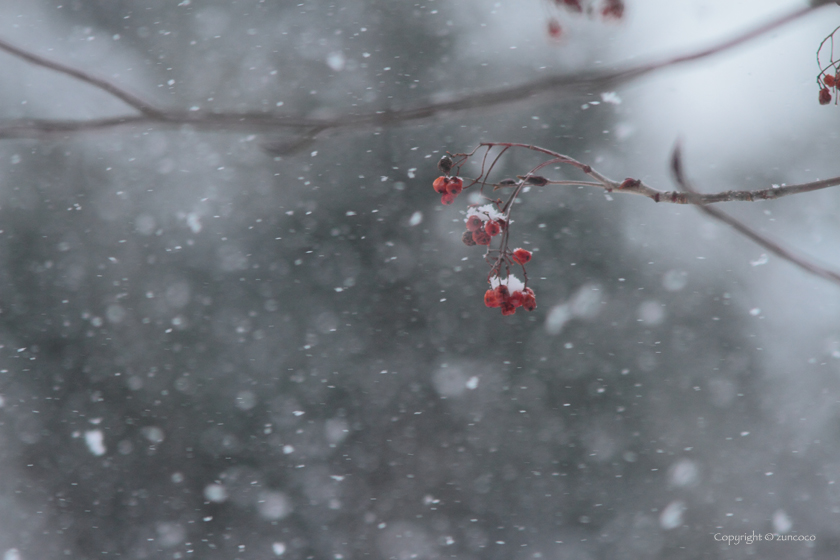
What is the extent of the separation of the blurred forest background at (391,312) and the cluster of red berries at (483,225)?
6.09 ft

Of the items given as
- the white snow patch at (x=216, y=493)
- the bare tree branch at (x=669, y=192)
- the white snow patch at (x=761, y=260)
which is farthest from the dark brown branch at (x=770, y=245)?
the white snow patch at (x=216, y=493)

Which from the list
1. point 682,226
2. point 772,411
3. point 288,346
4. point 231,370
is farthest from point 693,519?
point 231,370

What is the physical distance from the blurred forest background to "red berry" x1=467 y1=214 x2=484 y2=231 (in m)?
1.86

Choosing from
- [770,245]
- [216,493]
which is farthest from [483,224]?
[216,493]

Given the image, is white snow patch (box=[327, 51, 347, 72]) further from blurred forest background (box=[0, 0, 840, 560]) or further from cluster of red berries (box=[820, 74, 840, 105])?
cluster of red berries (box=[820, 74, 840, 105])

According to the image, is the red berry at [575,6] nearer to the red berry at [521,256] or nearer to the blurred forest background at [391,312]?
the red berry at [521,256]

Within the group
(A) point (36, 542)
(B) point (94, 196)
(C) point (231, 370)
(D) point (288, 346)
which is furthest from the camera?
(D) point (288, 346)

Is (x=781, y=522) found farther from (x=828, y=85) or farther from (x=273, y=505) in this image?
(x=828, y=85)

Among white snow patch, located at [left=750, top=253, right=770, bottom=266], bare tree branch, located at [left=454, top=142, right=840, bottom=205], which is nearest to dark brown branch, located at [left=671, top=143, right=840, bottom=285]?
bare tree branch, located at [left=454, top=142, right=840, bottom=205]

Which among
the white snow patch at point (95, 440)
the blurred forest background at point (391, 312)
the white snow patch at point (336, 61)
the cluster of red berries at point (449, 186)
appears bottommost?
the cluster of red berries at point (449, 186)

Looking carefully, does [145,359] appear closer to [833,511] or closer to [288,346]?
[288,346]

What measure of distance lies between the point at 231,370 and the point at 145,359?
45cm

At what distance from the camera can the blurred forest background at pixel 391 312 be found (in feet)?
8.07

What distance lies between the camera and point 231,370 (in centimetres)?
292
